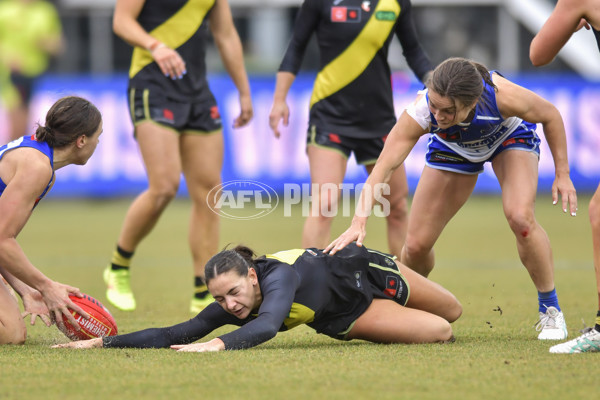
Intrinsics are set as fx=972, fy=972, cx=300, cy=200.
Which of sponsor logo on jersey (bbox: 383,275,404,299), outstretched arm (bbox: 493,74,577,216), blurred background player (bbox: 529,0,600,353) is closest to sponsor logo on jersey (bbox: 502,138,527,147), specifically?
outstretched arm (bbox: 493,74,577,216)

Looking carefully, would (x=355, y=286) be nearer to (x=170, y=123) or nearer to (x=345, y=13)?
(x=170, y=123)

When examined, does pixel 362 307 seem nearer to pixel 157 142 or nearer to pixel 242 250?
pixel 242 250

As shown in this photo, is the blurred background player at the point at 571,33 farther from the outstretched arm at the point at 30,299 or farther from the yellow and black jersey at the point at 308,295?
the outstretched arm at the point at 30,299

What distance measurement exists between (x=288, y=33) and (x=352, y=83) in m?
11.8

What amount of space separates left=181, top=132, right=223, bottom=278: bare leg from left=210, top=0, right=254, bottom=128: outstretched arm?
367mm

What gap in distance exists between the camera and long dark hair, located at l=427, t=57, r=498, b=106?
16.0 ft

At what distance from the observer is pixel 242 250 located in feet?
16.9

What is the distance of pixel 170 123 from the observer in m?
6.86

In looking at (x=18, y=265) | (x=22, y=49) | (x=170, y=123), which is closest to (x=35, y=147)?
(x=18, y=265)

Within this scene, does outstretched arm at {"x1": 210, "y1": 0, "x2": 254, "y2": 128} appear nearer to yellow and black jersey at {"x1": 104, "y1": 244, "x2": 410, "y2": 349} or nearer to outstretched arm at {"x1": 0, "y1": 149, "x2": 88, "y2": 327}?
yellow and black jersey at {"x1": 104, "y1": 244, "x2": 410, "y2": 349}

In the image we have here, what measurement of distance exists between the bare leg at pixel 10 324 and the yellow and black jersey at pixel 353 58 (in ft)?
8.38

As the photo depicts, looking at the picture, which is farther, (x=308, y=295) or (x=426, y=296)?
(x=426, y=296)

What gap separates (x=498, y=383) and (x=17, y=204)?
2564 mm

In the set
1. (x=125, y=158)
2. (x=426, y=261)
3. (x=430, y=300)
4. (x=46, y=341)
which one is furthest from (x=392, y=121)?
(x=125, y=158)
